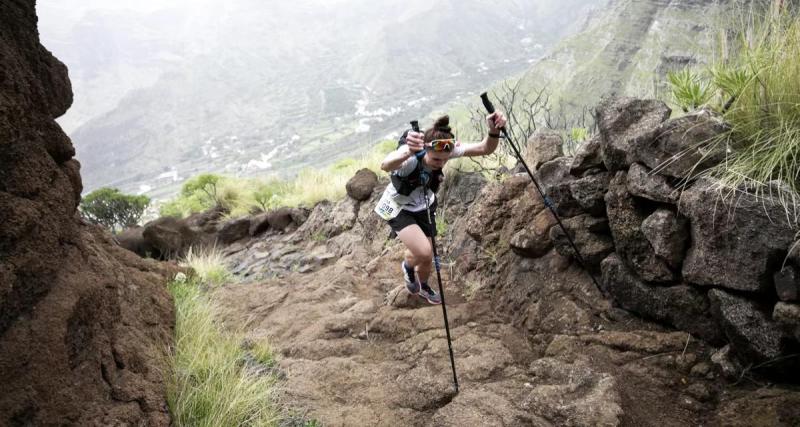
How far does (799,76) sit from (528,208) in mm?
2698

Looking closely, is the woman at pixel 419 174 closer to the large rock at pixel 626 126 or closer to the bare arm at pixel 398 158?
the bare arm at pixel 398 158

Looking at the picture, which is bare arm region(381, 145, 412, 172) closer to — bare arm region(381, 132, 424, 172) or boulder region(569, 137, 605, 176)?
bare arm region(381, 132, 424, 172)

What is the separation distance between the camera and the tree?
17.5 metres

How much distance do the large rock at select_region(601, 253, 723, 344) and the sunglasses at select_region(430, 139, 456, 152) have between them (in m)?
1.92

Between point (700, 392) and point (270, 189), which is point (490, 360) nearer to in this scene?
point (700, 392)

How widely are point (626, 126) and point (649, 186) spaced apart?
672 millimetres

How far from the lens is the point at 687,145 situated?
3.36 m

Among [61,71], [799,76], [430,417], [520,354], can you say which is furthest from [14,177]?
[799,76]

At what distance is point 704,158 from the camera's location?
10.7ft

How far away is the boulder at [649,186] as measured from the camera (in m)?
3.39

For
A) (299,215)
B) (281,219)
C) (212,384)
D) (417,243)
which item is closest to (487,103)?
(417,243)

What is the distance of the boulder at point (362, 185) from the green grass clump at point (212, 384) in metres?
6.07

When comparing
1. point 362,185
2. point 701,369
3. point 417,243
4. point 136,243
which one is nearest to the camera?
point 701,369

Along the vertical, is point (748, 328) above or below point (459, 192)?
above
